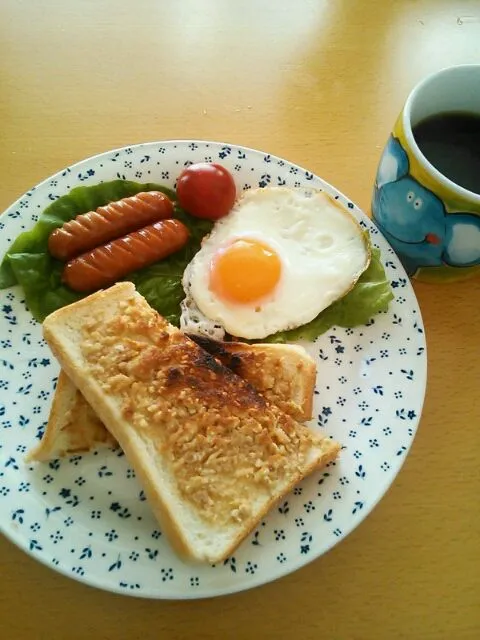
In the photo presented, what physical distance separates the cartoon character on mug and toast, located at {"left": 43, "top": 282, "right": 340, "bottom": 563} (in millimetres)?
771

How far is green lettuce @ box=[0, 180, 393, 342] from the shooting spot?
77.0 inches

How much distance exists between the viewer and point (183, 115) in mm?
2566

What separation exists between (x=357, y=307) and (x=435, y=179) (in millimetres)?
508

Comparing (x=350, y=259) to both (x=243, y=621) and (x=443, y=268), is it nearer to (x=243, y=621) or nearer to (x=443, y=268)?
(x=443, y=268)

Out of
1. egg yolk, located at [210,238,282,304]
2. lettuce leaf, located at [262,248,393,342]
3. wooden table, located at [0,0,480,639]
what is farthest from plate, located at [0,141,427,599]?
egg yolk, located at [210,238,282,304]

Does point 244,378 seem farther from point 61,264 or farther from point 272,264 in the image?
point 61,264

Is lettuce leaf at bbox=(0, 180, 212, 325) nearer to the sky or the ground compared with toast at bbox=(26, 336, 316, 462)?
nearer to the sky

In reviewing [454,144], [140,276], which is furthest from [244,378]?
[454,144]

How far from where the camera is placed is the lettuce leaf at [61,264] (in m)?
1.95

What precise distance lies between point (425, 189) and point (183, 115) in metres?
1.29

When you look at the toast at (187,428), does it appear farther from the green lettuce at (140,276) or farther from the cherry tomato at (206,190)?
the cherry tomato at (206,190)

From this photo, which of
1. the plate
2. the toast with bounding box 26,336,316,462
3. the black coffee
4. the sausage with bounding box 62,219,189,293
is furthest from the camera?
the sausage with bounding box 62,219,189,293

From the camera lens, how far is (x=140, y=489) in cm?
170

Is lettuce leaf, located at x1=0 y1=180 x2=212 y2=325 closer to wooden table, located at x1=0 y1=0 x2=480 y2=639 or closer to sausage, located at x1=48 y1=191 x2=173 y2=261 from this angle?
sausage, located at x1=48 y1=191 x2=173 y2=261
